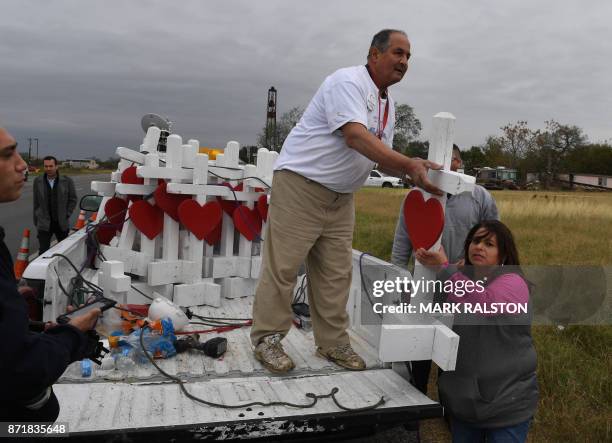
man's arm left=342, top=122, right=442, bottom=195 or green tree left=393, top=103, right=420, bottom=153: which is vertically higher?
green tree left=393, top=103, right=420, bottom=153

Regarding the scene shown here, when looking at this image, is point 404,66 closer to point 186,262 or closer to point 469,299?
point 469,299

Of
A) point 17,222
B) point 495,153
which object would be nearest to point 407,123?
point 495,153

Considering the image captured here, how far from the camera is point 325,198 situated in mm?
3227

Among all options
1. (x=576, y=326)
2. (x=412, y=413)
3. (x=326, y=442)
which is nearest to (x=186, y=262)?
(x=326, y=442)

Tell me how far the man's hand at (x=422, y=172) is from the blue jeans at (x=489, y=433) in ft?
3.57

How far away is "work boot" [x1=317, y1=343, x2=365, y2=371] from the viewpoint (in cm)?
312

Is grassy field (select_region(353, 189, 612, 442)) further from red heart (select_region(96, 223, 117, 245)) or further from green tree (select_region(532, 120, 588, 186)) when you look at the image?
green tree (select_region(532, 120, 588, 186))

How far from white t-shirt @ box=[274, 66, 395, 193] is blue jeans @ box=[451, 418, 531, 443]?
141 cm

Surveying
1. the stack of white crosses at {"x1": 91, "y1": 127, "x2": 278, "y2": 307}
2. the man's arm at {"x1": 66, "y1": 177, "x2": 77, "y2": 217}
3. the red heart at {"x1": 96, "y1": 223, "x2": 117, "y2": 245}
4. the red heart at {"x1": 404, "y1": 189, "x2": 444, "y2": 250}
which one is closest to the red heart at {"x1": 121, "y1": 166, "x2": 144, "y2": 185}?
the stack of white crosses at {"x1": 91, "y1": 127, "x2": 278, "y2": 307}

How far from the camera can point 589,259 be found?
7.67 meters

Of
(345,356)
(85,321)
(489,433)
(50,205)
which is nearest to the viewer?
(85,321)

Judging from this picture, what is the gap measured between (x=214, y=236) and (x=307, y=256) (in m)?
1.42

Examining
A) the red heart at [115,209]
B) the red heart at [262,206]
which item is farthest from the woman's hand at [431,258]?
the red heart at [115,209]

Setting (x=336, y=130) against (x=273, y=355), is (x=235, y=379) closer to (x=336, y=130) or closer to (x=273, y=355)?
(x=273, y=355)
